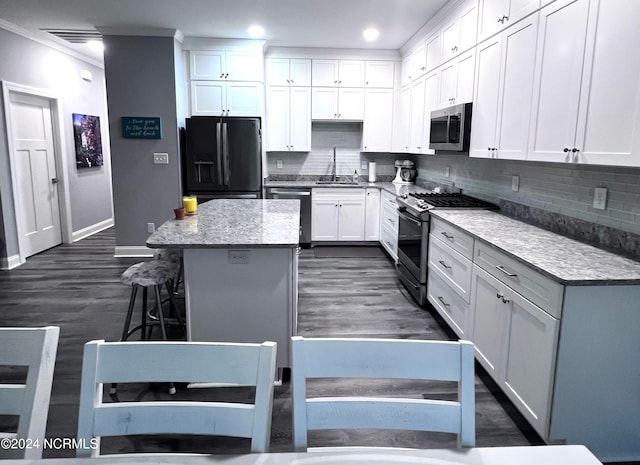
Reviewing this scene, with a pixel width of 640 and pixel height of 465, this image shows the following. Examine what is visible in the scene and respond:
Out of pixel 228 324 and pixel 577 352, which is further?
pixel 228 324

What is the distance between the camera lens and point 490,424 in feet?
7.07

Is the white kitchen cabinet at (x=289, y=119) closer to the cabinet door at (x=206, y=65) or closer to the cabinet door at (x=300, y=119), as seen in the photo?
the cabinet door at (x=300, y=119)

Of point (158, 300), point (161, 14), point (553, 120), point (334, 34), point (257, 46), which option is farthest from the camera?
point (257, 46)

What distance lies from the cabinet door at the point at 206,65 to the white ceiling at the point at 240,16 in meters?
0.23

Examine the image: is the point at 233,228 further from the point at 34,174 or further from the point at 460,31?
the point at 34,174

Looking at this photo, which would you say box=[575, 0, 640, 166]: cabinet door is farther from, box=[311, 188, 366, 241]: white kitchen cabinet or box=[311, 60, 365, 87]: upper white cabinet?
box=[311, 60, 365, 87]: upper white cabinet

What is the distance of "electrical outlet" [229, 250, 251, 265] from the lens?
2.34 metres

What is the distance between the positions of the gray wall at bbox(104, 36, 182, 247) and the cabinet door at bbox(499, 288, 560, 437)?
422cm

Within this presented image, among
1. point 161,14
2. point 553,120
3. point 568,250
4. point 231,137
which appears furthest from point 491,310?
point 161,14

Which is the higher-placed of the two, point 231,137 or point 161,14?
point 161,14

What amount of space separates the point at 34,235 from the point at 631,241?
609cm

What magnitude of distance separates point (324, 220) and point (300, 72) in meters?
2.01

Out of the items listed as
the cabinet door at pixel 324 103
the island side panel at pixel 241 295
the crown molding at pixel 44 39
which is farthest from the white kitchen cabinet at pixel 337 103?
the island side panel at pixel 241 295

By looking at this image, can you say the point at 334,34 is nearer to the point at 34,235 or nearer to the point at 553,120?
the point at 553,120
